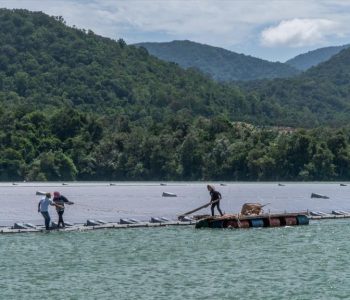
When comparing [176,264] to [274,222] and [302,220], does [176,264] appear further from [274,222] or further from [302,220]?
[302,220]

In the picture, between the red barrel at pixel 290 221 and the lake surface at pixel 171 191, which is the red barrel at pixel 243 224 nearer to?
the red barrel at pixel 290 221

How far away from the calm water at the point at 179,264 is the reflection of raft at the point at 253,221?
81 cm

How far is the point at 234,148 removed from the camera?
164 meters

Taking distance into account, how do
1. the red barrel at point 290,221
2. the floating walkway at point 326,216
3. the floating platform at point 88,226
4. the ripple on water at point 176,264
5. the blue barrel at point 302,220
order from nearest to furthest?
1. the ripple on water at point 176,264
2. the floating platform at point 88,226
3. the red barrel at point 290,221
4. the blue barrel at point 302,220
5. the floating walkway at point 326,216

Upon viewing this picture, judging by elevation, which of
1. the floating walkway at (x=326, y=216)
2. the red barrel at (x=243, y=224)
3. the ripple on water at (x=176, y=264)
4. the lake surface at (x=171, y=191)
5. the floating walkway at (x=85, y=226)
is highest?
the lake surface at (x=171, y=191)

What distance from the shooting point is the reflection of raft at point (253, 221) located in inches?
2207

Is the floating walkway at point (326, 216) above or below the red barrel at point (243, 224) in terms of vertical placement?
above

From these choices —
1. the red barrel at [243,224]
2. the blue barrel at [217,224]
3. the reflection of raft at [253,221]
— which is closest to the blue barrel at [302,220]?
the reflection of raft at [253,221]

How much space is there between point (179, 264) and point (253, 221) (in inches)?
646

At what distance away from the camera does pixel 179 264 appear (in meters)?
42.1

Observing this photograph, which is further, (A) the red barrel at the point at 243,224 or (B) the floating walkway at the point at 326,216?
(B) the floating walkway at the point at 326,216

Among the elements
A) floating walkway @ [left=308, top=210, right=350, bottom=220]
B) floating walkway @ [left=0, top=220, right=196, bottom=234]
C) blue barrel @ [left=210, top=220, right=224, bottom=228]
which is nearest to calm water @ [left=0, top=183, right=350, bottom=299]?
floating walkway @ [left=0, top=220, right=196, bottom=234]

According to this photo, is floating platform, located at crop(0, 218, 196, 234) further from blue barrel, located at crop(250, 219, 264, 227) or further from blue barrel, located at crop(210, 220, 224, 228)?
blue barrel, located at crop(250, 219, 264, 227)

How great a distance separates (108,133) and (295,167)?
3296cm
